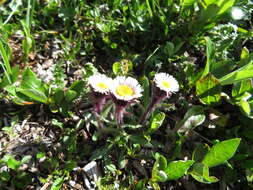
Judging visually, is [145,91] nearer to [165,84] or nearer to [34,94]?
[165,84]

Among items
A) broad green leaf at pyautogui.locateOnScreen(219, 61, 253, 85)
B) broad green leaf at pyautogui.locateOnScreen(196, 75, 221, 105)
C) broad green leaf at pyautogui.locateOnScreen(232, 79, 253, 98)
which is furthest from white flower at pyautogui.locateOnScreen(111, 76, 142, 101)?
broad green leaf at pyautogui.locateOnScreen(232, 79, 253, 98)

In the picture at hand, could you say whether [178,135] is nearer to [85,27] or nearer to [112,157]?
[112,157]

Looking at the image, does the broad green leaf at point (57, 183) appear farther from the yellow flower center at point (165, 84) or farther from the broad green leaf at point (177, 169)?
the yellow flower center at point (165, 84)

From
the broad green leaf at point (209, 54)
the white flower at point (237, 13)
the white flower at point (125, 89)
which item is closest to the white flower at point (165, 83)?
the white flower at point (125, 89)

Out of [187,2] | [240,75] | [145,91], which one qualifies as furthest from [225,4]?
[145,91]

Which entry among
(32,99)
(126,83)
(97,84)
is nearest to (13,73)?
(32,99)

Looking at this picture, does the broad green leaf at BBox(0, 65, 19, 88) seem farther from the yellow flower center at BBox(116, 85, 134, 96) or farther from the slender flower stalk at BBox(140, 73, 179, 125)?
the slender flower stalk at BBox(140, 73, 179, 125)
